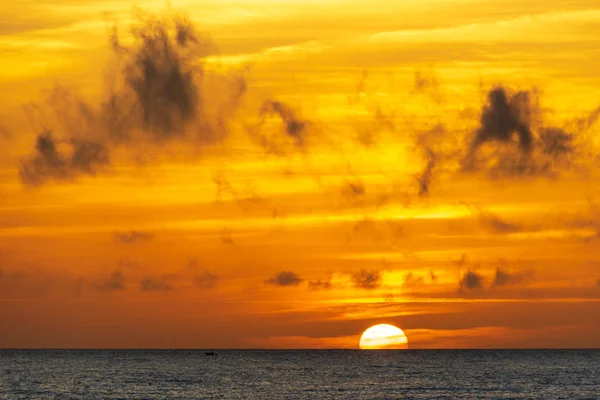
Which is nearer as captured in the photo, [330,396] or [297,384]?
[330,396]

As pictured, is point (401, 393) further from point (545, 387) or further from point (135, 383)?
point (135, 383)

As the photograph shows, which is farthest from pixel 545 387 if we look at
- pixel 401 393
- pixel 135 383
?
pixel 135 383

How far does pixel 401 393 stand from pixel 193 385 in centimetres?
4054

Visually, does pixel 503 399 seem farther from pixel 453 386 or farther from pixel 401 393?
pixel 453 386

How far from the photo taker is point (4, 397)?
Result: 6240 inches

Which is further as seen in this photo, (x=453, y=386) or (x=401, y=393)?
(x=453, y=386)

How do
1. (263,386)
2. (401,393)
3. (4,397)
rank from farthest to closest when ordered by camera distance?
(263,386) < (401,393) < (4,397)

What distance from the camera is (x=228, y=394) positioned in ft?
549

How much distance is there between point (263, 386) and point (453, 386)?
32584 millimetres

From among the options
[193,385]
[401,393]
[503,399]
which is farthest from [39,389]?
[503,399]

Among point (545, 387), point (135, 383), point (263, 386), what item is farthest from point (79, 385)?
point (545, 387)

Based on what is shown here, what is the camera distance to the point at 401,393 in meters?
169

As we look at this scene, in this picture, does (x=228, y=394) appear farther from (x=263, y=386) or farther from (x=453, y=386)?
(x=453, y=386)

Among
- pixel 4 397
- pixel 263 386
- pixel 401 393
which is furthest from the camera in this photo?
pixel 263 386
